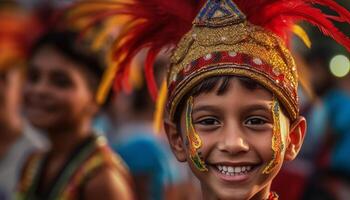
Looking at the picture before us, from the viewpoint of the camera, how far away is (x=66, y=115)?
5586 mm

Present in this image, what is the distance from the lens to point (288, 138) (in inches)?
144

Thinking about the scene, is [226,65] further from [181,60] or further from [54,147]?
[54,147]

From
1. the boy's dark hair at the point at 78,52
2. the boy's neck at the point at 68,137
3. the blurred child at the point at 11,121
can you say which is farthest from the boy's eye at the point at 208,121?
the blurred child at the point at 11,121

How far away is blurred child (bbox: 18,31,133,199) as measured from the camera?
5.45 m

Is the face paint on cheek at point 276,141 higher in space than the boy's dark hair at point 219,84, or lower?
lower

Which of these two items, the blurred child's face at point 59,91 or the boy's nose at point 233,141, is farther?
the blurred child's face at point 59,91

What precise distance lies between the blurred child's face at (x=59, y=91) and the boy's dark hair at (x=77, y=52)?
30 mm

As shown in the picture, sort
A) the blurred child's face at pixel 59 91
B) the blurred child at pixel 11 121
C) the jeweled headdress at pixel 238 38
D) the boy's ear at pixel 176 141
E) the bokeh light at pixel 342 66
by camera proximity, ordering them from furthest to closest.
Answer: the blurred child at pixel 11 121
the bokeh light at pixel 342 66
the blurred child's face at pixel 59 91
the boy's ear at pixel 176 141
the jeweled headdress at pixel 238 38

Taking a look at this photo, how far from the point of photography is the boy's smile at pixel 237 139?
137 inches

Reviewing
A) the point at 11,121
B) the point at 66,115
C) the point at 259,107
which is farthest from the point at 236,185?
the point at 11,121

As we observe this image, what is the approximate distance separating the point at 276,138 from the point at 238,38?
43 cm

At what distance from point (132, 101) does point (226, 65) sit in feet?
11.6

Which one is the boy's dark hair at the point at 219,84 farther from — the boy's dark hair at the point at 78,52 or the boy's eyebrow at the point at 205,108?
the boy's dark hair at the point at 78,52

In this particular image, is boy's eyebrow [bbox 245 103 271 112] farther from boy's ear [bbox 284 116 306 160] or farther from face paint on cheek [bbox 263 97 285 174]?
boy's ear [bbox 284 116 306 160]
